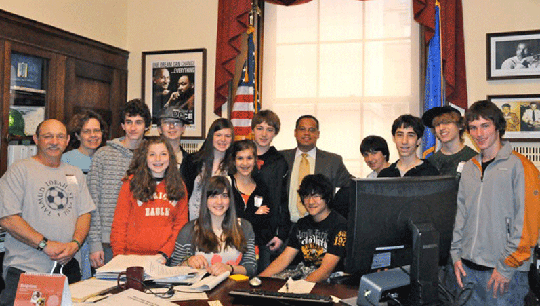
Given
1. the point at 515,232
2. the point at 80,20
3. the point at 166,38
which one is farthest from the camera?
the point at 166,38

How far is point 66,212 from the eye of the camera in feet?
9.32

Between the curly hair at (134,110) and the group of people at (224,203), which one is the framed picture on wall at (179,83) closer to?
the group of people at (224,203)

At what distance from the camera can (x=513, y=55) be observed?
12.5 ft

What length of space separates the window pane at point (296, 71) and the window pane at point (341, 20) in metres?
0.20

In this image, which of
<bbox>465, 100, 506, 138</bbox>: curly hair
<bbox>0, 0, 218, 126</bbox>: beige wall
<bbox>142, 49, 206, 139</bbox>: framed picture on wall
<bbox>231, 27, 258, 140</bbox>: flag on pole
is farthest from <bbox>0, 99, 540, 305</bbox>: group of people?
<bbox>0, 0, 218, 126</bbox>: beige wall

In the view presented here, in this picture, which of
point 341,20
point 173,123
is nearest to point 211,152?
point 173,123

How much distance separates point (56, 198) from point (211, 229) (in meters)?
0.90

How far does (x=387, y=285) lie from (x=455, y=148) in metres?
1.71

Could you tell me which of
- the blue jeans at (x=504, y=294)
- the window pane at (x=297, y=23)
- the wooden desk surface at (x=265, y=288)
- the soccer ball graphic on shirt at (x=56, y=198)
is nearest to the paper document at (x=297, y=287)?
the wooden desk surface at (x=265, y=288)

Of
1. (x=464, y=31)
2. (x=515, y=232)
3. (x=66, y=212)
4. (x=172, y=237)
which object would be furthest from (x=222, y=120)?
(x=464, y=31)

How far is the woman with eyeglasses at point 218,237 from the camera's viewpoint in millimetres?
2561

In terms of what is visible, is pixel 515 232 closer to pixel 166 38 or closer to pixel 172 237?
pixel 172 237

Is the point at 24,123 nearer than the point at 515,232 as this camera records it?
No

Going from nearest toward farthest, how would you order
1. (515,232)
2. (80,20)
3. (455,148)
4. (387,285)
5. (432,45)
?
(387,285), (515,232), (455,148), (432,45), (80,20)
